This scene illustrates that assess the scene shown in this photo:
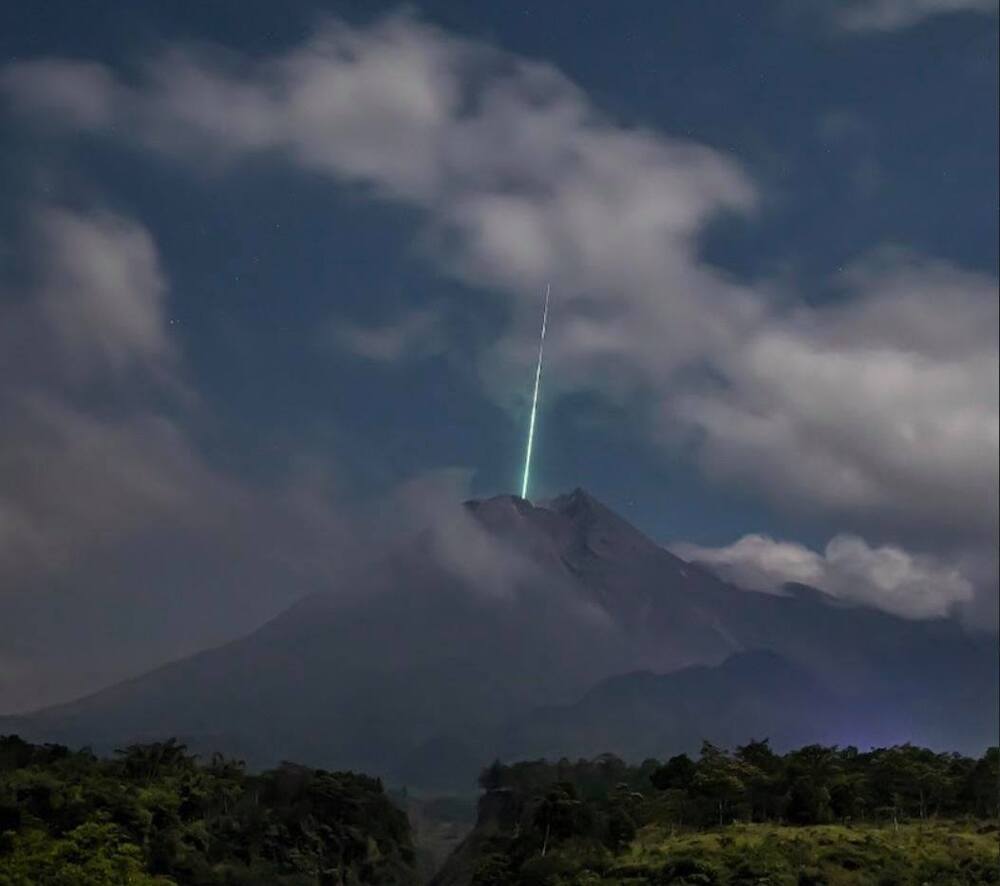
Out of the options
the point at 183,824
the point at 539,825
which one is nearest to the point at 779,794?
the point at 539,825

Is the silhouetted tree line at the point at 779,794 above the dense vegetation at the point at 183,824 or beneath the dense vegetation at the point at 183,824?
above

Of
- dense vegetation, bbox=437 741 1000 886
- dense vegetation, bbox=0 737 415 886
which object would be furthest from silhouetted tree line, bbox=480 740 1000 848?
dense vegetation, bbox=0 737 415 886

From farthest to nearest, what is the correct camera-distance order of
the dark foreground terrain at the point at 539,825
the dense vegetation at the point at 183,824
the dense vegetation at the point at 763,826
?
the dense vegetation at the point at 763,826
the dark foreground terrain at the point at 539,825
the dense vegetation at the point at 183,824

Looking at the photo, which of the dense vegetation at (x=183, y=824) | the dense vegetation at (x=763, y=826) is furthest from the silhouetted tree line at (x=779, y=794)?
the dense vegetation at (x=183, y=824)

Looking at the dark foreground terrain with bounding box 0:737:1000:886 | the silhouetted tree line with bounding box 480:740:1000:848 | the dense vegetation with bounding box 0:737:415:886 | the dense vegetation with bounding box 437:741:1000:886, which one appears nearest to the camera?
the dense vegetation with bounding box 0:737:415:886

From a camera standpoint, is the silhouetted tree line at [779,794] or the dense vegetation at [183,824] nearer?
the dense vegetation at [183,824]

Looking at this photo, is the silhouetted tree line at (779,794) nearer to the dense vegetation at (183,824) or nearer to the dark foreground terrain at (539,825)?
the dark foreground terrain at (539,825)

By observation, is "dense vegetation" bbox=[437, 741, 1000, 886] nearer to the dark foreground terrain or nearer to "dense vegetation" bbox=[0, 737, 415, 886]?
Answer: the dark foreground terrain

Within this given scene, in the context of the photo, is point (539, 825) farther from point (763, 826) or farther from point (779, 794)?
point (779, 794)
